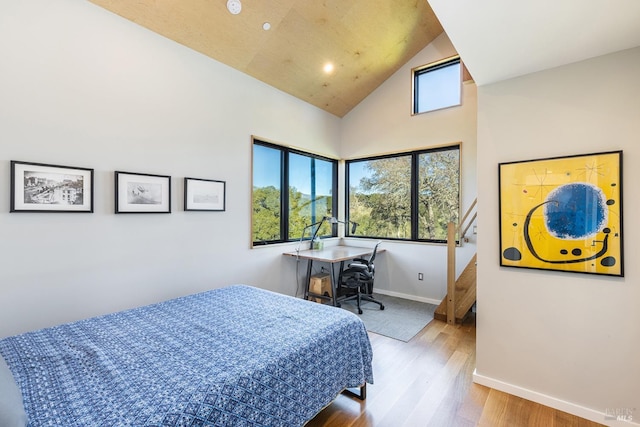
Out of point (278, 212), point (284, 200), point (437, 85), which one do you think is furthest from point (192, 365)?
point (437, 85)

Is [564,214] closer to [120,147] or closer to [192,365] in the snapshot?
[192,365]

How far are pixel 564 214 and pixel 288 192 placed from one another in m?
3.10

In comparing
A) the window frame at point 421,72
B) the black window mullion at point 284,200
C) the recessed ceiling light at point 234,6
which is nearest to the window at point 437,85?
the window frame at point 421,72

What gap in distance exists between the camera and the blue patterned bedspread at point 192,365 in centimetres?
114

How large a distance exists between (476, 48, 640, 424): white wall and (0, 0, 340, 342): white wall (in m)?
2.54

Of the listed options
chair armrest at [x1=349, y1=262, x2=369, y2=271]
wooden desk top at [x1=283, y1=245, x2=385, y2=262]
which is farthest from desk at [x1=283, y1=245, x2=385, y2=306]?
chair armrest at [x1=349, y1=262, x2=369, y2=271]

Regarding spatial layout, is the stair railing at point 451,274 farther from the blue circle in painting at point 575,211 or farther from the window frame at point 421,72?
the window frame at point 421,72

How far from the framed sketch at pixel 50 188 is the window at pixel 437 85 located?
4.14 m

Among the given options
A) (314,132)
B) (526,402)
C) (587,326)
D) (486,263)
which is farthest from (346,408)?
(314,132)

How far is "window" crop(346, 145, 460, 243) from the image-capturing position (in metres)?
4.15

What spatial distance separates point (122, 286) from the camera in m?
2.47

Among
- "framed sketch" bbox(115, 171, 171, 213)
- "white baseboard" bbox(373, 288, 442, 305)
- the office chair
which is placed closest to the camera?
"framed sketch" bbox(115, 171, 171, 213)

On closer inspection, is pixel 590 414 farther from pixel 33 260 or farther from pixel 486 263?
pixel 33 260

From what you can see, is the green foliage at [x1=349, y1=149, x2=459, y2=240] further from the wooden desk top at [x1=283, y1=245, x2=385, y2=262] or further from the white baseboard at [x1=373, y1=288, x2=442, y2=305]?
the white baseboard at [x1=373, y1=288, x2=442, y2=305]
